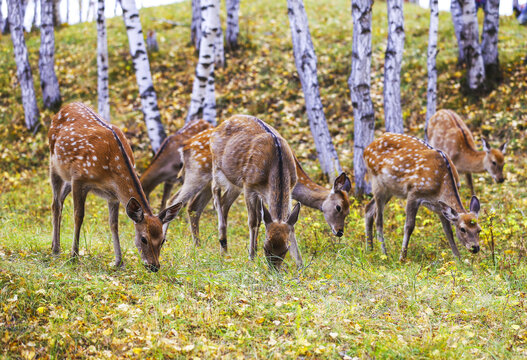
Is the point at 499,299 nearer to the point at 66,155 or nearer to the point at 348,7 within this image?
the point at 66,155

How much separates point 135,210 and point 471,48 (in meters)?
11.6

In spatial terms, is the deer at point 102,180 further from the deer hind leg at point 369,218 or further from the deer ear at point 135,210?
the deer hind leg at point 369,218

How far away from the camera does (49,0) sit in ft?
51.3

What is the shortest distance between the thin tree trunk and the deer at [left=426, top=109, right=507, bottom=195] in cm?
1150

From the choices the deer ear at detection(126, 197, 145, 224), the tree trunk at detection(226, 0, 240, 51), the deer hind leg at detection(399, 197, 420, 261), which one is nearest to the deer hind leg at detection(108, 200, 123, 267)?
the deer ear at detection(126, 197, 145, 224)

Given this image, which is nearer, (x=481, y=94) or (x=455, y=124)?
(x=455, y=124)

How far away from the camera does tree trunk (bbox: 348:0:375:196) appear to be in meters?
10.2

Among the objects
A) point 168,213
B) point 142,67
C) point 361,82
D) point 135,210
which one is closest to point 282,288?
point 168,213

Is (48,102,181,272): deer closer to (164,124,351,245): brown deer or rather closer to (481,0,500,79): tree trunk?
(164,124,351,245): brown deer

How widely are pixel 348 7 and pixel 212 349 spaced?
21.7m

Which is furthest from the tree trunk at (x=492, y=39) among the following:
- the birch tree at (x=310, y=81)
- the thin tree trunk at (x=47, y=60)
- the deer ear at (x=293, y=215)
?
the thin tree trunk at (x=47, y=60)

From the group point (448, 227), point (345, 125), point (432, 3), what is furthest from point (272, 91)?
point (448, 227)

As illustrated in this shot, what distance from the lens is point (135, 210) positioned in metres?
5.81

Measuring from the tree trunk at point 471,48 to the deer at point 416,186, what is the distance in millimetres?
6657
